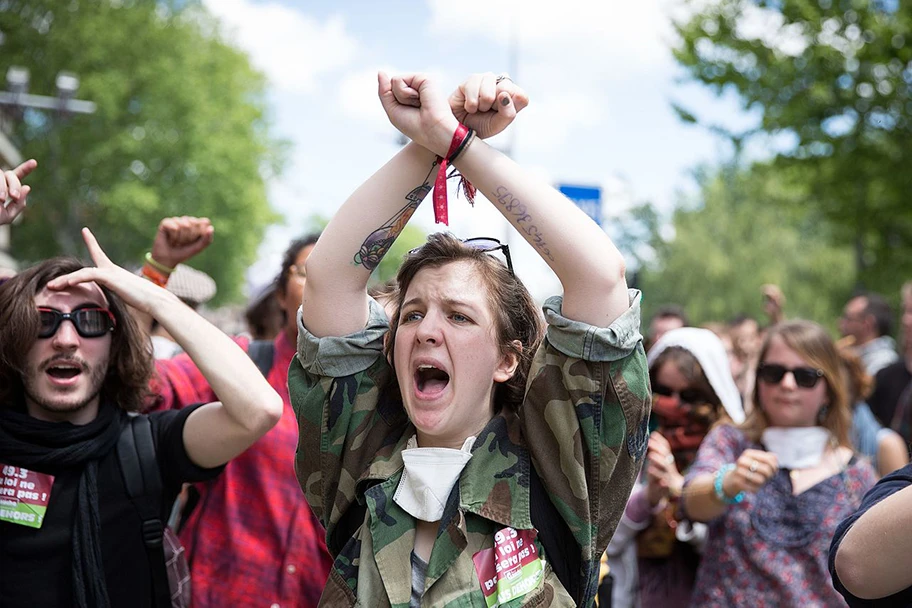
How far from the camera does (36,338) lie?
295 cm

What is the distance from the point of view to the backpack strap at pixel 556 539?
91.7 inches

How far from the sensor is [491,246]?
99.5 inches

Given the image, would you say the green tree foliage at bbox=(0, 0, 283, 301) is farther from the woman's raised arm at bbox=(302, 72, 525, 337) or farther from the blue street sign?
the woman's raised arm at bbox=(302, 72, 525, 337)

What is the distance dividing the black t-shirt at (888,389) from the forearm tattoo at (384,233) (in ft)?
18.0

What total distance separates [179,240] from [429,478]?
173 cm

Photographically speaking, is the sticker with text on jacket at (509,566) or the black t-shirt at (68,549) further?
the black t-shirt at (68,549)

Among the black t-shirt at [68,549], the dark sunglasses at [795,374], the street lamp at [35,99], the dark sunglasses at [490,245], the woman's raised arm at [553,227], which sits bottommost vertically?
the street lamp at [35,99]

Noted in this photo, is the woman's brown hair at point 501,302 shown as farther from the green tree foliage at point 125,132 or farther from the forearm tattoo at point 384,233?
the green tree foliage at point 125,132

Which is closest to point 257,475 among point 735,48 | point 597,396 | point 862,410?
point 597,396

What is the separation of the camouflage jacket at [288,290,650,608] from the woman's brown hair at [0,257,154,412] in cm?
91

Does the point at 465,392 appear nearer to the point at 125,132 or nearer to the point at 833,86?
the point at 833,86

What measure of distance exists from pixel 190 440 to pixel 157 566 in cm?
38

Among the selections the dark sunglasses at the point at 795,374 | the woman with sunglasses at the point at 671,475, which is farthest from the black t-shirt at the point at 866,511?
the dark sunglasses at the point at 795,374

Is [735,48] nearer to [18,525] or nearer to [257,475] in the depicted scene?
[257,475]
